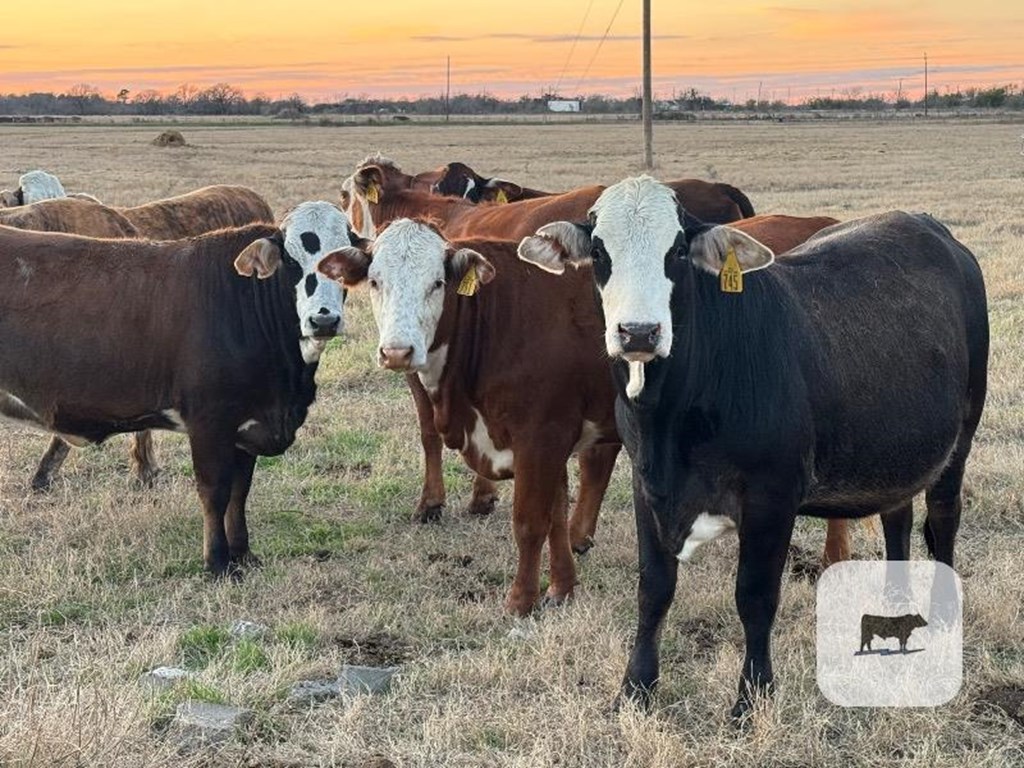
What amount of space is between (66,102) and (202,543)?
14269 cm

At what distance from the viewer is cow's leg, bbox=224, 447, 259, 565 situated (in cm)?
654

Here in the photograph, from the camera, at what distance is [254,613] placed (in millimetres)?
5793

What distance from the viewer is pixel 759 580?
445 cm

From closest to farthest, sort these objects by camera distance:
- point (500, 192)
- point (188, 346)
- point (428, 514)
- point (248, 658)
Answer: point (248, 658) < point (188, 346) < point (428, 514) < point (500, 192)

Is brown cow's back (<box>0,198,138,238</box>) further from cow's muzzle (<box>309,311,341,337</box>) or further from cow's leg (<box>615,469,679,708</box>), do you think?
cow's leg (<box>615,469,679,708</box>)

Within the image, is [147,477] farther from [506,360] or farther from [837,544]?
[837,544]

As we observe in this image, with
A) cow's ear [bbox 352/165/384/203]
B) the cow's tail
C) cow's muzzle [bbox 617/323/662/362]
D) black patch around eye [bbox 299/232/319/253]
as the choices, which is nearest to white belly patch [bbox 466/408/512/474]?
black patch around eye [bbox 299/232/319/253]

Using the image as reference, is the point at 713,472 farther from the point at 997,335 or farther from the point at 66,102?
the point at 66,102

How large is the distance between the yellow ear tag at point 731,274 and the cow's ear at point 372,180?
22.6ft

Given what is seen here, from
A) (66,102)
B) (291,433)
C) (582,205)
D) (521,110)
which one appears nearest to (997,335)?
(582,205)

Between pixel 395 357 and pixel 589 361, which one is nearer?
pixel 395 357

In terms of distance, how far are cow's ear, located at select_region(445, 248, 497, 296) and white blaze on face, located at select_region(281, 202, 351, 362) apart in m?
0.81

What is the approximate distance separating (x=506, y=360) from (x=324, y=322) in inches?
41.6

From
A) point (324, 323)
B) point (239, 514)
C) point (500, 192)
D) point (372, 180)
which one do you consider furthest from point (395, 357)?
point (500, 192)
